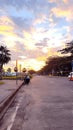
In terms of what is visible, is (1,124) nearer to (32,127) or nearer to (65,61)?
(32,127)

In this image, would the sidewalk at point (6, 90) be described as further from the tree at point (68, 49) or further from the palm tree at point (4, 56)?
the tree at point (68, 49)

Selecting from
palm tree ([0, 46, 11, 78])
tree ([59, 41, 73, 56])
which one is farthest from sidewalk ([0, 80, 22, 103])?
tree ([59, 41, 73, 56])

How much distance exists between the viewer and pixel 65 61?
16650 centimetres

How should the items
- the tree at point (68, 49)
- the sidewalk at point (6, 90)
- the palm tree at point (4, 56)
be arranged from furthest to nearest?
the tree at point (68, 49) < the palm tree at point (4, 56) < the sidewalk at point (6, 90)

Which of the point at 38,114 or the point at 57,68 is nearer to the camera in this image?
the point at 38,114

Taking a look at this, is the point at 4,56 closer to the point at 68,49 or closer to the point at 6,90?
the point at 68,49

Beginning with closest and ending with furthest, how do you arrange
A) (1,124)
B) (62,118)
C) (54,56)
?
(1,124) → (62,118) → (54,56)

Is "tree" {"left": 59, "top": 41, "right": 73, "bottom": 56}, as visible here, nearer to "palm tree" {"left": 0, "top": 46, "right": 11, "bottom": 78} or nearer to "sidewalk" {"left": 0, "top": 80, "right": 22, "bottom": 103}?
"palm tree" {"left": 0, "top": 46, "right": 11, "bottom": 78}

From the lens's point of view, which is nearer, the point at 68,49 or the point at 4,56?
the point at 4,56

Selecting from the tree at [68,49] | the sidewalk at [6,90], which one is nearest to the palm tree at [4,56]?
the tree at [68,49]

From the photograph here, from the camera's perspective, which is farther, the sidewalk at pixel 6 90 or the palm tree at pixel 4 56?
the palm tree at pixel 4 56

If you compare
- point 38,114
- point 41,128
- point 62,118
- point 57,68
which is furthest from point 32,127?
point 57,68

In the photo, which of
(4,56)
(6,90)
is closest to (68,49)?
(4,56)

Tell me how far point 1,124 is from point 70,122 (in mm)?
2386
